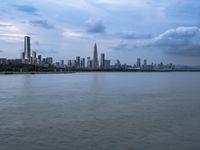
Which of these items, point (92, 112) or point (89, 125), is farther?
point (92, 112)

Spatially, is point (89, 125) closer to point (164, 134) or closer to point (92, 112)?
point (164, 134)

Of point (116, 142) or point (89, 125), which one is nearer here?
point (116, 142)

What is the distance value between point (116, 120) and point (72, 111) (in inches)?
190

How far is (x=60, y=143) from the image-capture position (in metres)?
14.4

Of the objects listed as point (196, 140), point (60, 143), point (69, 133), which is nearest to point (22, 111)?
point (69, 133)

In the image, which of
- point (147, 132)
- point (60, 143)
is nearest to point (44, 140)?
point (60, 143)

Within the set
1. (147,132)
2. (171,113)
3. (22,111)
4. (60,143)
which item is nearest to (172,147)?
(147,132)

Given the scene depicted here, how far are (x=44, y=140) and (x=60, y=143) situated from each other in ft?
2.69

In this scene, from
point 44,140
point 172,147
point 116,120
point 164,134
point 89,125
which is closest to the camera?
point 172,147

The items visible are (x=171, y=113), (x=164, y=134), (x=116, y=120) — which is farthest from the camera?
(x=171, y=113)

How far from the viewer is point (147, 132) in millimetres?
16641

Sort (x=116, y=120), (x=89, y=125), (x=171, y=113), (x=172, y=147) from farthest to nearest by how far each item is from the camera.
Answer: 1. (x=171, y=113)
2. (x=116, y=120)
3. (x=89, y=125)
4. (x=172, y=147)

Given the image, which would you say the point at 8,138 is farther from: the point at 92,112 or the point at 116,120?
the point at 92,112

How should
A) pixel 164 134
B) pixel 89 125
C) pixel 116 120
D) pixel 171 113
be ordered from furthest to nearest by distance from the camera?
pixel 171 113, pixel 116 120, pixel 89 125, pixel 164 134
